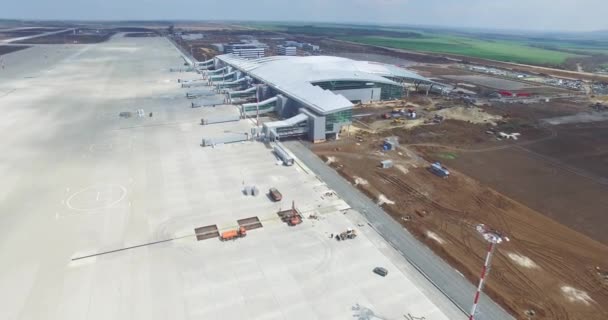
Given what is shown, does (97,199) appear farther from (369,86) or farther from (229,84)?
(369,86)

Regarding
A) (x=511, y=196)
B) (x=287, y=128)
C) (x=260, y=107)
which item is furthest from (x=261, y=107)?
(x=511, y=196)

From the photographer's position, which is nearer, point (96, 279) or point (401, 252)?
point (96, 279)

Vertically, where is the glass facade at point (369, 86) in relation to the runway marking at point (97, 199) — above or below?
above

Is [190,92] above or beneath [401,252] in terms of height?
above

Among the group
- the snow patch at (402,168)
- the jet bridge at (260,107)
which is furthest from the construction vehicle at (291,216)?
the jet bridge at (260,107)

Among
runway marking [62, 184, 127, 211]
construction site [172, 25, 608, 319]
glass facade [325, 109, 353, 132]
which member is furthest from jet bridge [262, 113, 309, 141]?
runway marking [62, 184, 127, 211]

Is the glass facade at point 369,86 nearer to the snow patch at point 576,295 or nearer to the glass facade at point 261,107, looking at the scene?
the glass facade at point 261,107

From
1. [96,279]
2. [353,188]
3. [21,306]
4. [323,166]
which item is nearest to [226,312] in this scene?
[96,279]

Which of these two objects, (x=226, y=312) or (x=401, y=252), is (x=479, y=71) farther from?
(x=226, y=312)
